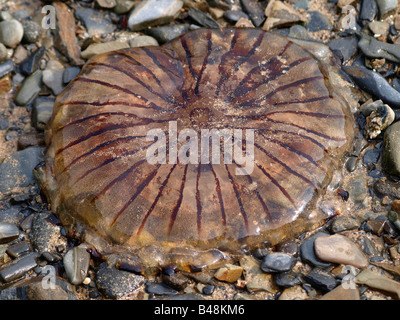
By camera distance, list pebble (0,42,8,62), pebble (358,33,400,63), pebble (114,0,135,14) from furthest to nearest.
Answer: pebble (114,0,135,14) → pebble (0,42,8,62) → pebble (358,33,400,63)

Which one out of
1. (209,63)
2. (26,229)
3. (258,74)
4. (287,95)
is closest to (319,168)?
(287,95)

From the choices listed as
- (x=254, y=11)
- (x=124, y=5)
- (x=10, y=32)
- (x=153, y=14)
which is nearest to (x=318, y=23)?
(x=254, y=11)

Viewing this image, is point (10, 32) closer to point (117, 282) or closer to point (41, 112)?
point (41, 112)

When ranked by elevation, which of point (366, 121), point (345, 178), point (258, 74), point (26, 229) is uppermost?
point (258, 74)

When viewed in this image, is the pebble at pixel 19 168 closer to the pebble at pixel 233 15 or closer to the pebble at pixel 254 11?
the pebble at pixel 233 15

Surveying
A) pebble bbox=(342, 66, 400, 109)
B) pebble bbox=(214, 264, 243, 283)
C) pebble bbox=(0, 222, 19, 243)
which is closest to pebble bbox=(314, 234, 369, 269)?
pebble bbox=(214, 264, 243, 283)

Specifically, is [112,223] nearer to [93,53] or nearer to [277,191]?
[277,191]

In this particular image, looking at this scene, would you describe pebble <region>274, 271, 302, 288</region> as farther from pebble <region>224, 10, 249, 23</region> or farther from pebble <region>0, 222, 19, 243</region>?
pebble <region>224, 10, 249, 23</region>
